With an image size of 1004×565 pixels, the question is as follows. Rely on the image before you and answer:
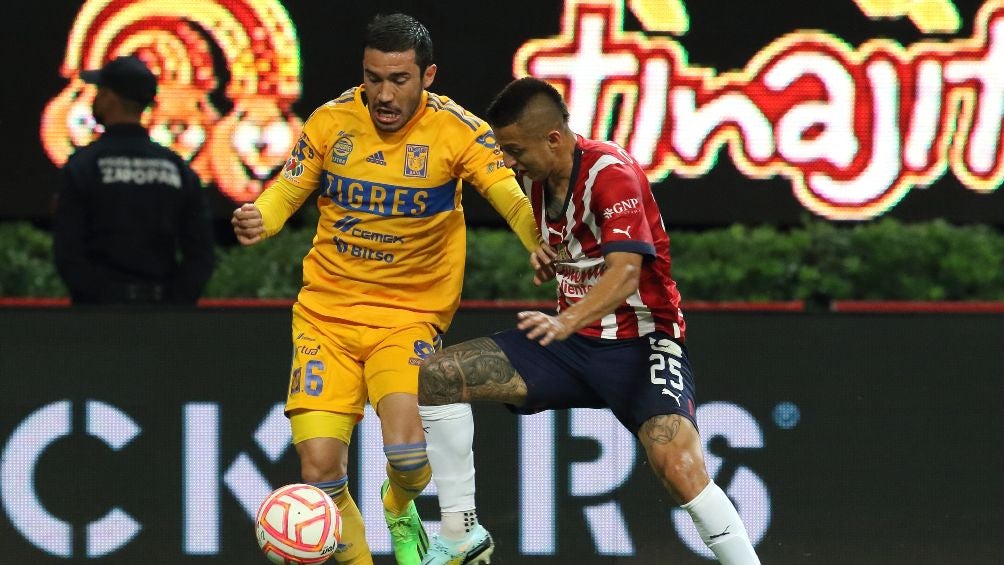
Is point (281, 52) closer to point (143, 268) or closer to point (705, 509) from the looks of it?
point (143, 268)

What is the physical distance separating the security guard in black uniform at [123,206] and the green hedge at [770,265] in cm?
114

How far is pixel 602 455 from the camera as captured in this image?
8.23 meters

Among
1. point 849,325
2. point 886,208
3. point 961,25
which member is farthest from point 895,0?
point 849,325

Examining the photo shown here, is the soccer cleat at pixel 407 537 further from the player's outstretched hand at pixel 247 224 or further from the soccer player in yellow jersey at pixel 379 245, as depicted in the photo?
the player's outstretched hand at pixel 247 224

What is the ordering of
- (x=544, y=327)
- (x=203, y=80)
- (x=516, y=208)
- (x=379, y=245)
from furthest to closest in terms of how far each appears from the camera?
(x=203, y=80) → (x=379, y=245) → (x=516, y=208) → (x=544, y=327)

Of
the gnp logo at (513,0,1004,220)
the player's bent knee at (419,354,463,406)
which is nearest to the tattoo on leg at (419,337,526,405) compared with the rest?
the player's bent knee at (419,354,463,406)

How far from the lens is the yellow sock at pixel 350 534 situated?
24.6 ft

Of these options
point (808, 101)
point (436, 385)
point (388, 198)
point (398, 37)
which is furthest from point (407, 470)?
point (808, 101)

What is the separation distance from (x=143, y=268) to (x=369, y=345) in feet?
5.29

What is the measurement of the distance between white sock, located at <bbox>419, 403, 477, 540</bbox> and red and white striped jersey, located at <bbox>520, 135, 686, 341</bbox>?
1.84 feet

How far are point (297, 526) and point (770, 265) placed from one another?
3.54 meters

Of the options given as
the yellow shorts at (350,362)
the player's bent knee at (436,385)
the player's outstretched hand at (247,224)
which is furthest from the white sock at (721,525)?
the player's outstretched hand at (247,224)

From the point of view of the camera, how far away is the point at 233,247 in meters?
9.84

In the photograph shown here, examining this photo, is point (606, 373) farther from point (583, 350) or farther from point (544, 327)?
point (544, 327)
